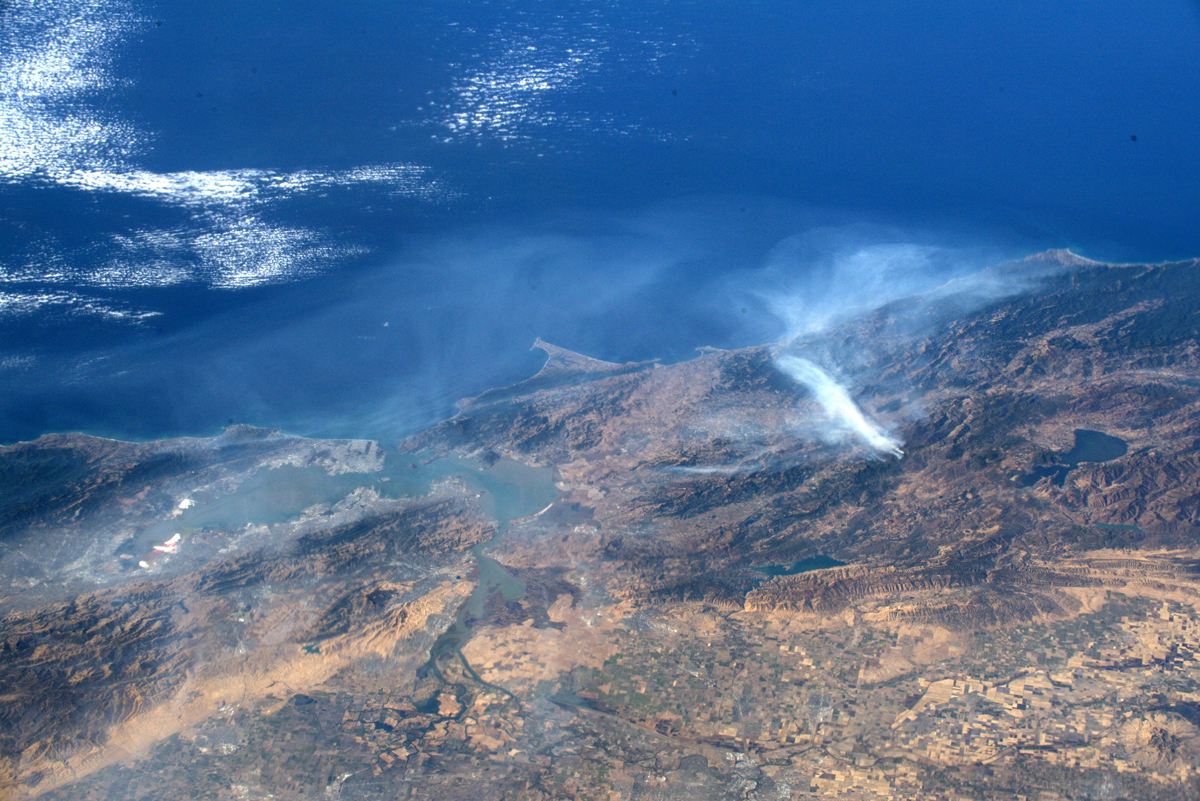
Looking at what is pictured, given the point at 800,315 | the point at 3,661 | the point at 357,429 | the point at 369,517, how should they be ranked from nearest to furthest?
the point at 3,661 < the point at 369,517 < the point at 357,429 < the point at 800,315

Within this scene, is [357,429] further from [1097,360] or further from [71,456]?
[1097,360]

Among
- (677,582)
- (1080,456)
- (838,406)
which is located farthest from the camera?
(838,406)

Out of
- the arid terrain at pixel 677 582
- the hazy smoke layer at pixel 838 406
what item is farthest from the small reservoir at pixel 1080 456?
the hazy smoke layer at pixel 838 406

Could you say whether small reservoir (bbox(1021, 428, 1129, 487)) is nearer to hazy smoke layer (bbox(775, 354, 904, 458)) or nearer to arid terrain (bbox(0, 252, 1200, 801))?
arid terrain (bbox(0, 252, 1200, 801))

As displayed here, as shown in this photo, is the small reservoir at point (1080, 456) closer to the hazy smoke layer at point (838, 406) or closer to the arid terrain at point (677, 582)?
the arid terrain at point (677, 582)

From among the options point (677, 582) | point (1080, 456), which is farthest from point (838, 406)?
point (677, 582)

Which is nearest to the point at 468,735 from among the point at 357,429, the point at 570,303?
the point at 357,429

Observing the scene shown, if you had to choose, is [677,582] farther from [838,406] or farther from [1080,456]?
[1080,456]
